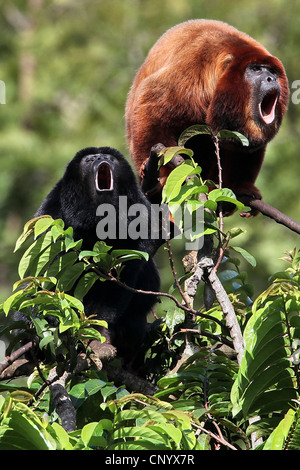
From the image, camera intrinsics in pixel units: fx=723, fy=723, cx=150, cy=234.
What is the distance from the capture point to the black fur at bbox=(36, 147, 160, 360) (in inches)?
125

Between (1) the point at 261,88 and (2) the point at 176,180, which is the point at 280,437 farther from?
(1) the point at 261,88

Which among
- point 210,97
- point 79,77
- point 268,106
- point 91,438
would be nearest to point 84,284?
point 91,438

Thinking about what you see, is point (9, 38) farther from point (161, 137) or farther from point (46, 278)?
point (46, 278)

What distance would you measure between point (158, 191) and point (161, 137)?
0.93 ft

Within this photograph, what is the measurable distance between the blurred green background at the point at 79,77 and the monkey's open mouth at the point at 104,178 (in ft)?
25.5

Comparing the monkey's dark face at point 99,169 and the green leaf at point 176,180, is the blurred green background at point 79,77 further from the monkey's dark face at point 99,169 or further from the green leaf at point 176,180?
the green leaf at point 176,180

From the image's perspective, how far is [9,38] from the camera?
14359 millimetres

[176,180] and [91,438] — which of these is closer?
[91,438]

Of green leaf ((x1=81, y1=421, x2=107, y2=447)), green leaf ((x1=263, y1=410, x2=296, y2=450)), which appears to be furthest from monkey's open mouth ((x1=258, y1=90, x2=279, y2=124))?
green leaf ((x1=81, y1=421, x2=107, y2=447))

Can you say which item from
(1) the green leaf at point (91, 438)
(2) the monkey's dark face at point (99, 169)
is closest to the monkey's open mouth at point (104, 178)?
(2) the monkey's dark face at point (99, 169)

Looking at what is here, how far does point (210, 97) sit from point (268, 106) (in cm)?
31

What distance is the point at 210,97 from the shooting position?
353 centimetres
